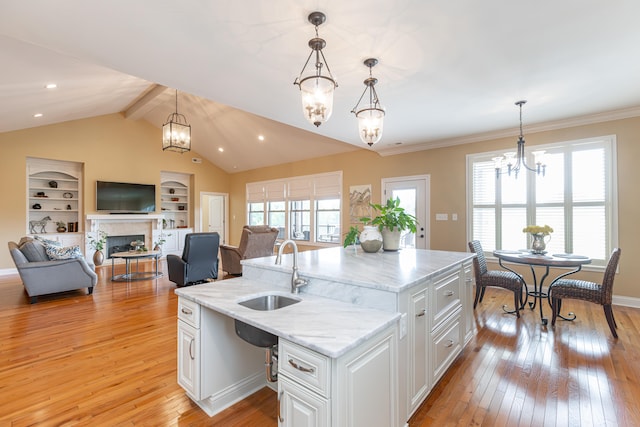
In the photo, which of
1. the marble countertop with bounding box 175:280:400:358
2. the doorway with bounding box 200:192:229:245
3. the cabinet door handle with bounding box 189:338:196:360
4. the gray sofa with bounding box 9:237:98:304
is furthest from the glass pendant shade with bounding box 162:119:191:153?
the cabinet door handle with bounding box 189:338:196:360

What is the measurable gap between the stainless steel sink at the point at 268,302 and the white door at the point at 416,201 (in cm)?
409

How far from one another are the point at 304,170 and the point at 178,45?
5696 millimetres

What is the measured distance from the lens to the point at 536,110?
394cm

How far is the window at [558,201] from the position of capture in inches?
164

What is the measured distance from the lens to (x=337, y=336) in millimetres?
1268

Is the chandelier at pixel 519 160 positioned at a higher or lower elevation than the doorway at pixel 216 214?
higher

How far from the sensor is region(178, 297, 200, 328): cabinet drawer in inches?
72.2

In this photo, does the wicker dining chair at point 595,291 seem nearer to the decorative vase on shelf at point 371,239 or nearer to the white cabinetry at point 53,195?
the decorative vase on shelf at point 371,239

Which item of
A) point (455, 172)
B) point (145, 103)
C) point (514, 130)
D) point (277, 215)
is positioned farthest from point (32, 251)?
point (514, 130)

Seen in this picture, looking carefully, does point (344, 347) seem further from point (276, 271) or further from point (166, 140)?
point (166, 140)

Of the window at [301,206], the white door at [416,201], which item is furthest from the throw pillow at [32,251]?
the white door at [416,201]

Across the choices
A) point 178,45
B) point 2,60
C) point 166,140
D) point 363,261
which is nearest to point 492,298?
point 363,261

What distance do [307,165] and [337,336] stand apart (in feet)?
22.9

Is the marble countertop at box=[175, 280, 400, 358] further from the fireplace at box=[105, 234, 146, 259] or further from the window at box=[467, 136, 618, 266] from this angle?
the fireplace at box=[105, 234, 146, 259]
